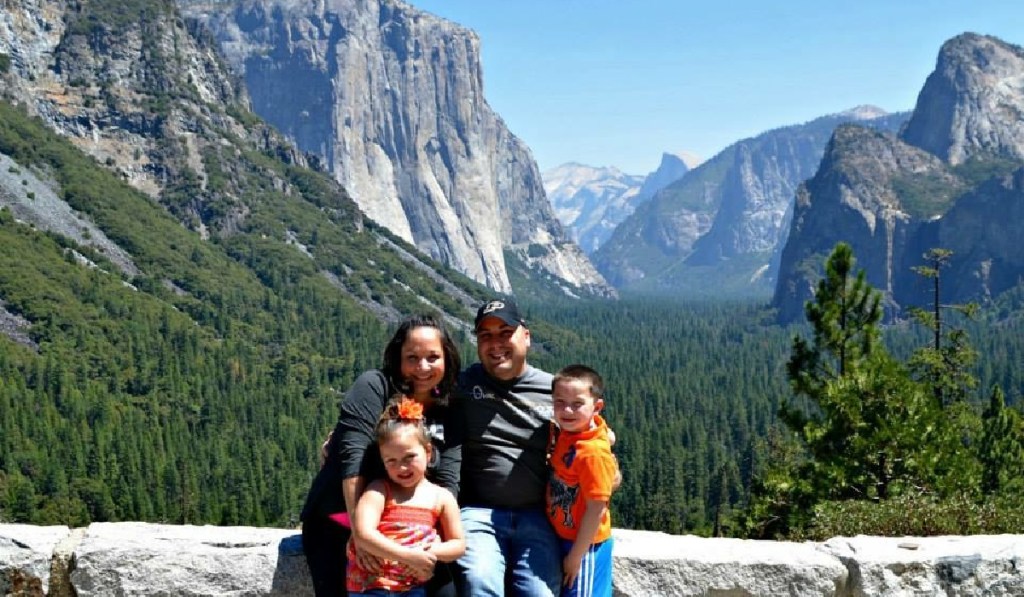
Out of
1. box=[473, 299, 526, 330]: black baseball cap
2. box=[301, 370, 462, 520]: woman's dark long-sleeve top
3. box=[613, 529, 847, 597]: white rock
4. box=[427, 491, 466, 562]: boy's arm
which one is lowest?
box=[613, 529, 847, 597]: white rock

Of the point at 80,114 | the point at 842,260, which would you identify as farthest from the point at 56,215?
the point at 842,260

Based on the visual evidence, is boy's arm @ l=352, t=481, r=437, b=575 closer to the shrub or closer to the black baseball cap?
the black baseball cap

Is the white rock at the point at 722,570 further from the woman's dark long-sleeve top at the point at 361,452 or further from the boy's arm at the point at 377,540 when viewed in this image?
the boy's arm at the point at 377,540

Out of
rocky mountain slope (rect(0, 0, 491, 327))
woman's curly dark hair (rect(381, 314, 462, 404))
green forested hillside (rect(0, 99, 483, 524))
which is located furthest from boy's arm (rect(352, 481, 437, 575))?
rocky mountain slope (rect(0, 0, 491, 327))

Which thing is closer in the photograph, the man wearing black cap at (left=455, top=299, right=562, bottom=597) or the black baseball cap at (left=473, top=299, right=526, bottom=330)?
the man wearing black cap at (left=455, top=299, right=562, bottom=597)

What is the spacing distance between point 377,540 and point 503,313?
6.45 ft

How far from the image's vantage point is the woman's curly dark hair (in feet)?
21.6

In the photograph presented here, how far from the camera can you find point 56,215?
5468 inches

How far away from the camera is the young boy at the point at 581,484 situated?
6297 millimetres

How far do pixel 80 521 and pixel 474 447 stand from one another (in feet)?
207

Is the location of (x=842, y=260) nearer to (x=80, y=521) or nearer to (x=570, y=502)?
(x=570, y=502)

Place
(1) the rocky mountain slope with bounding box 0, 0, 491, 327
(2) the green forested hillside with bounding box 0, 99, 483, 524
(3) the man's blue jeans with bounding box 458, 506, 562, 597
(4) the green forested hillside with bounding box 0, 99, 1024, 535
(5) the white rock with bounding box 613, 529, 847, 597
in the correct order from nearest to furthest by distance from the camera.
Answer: (3) the man's blue jeans with bounding box 458, 506, 562, 597 → (5) the white rock with bounding box 613, 529, 847, 597 → (2) the green forested hillside with bounding box 0, 99, 483, 524 → (4) the green forested hillside with bounding box 0, 99, 1024, 535 → (1) the rocky mountain slope with bounding box 0, 0, 491, 327

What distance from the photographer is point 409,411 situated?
20.2ft

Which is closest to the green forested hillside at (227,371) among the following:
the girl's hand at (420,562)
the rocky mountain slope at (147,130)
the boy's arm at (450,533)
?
the rocky mountain slope at (147,130)
